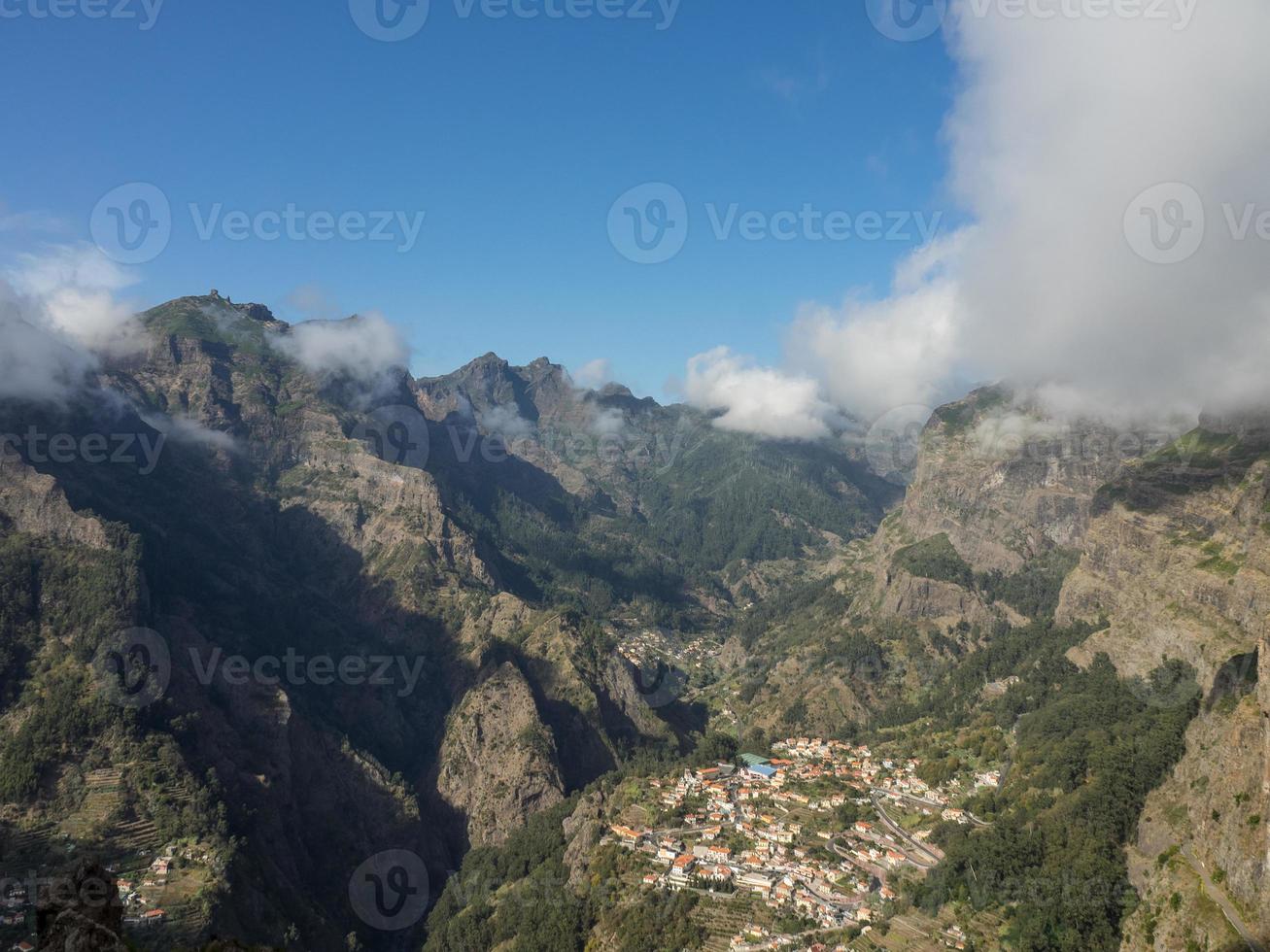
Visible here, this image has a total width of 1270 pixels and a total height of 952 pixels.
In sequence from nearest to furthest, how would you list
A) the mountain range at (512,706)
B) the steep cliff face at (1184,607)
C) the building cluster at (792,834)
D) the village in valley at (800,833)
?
the steep cliff face at (1184,607) → the mountain range at (512,706) → the village in valley at (800,833) → the building cluster at (792,834)

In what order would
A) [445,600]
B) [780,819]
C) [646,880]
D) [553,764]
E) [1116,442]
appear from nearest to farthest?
1. [646,880]
2. [780,819]
3. [553,764]
4. [445,600]
5. [1116,442]

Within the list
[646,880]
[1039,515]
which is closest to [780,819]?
[646,880]

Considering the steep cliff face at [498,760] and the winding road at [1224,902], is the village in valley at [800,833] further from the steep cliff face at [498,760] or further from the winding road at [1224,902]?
the steep cliff face at [498,760]

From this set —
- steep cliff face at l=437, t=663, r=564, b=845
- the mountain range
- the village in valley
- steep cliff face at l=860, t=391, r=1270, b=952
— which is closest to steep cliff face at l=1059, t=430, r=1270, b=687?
steep cliff face at l=860, t=391, r=1270, b=952

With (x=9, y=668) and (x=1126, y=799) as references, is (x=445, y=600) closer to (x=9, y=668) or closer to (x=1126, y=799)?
(x=9, y=668)

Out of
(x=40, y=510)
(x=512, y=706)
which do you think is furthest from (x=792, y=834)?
(x=40, y=510)

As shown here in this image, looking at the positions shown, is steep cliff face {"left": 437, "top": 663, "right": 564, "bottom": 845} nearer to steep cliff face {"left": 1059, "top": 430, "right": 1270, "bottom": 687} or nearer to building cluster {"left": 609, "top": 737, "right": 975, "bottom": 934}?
building cluster {"left": 609, "top": 737, "right": 975, "bottom": 934}

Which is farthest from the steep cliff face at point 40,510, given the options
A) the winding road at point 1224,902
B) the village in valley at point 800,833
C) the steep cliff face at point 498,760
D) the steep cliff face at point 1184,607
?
the steep cliff face at point 1184,607

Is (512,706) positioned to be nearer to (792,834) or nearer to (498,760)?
(498,760)
